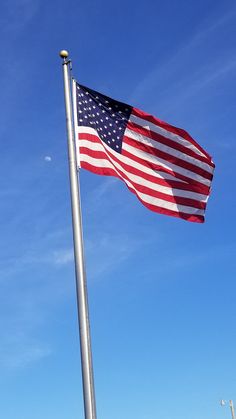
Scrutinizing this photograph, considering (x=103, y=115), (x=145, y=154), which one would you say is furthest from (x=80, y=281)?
(x=103, y=115)

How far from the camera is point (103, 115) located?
14.6 m

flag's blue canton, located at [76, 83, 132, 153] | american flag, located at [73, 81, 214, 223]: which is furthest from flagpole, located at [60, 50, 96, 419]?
flag's blue canton, located at [76, 83, 132, 153]

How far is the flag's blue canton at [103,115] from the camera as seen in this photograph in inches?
554

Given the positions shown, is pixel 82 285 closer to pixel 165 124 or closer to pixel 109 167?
pixel 109 167

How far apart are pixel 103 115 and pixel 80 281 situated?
5194mm

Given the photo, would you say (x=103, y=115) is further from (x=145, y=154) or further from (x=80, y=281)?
(x=80, y=281)

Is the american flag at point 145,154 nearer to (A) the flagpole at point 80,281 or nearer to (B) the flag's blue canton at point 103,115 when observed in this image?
(B) the flag's blue canton at point 103,115

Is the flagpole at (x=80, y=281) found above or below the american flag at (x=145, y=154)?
below

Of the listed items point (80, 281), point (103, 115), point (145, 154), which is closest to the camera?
point (80, 281)

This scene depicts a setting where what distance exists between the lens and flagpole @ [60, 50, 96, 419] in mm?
10250

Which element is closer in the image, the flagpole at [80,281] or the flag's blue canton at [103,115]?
the flagpole at [80,281]

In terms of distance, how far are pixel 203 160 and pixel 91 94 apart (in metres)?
3.70

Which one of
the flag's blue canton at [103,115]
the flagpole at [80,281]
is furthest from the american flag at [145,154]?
the flagpole at [80,281]

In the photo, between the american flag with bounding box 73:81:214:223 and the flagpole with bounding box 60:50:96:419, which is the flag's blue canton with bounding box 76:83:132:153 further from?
the flagpole with bounding box 60:50:96:419
